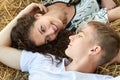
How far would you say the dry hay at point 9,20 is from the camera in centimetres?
208

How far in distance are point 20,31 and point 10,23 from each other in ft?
0.31

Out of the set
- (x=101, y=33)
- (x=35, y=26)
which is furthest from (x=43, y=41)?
(x=101, y=33)

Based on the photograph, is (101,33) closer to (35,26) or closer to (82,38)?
(82,38)

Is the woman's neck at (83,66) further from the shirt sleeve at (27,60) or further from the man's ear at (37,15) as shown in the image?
the man's ear at (37,15)

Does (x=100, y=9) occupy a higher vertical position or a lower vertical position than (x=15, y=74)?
higher

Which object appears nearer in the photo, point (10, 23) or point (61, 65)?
point (61, 65)

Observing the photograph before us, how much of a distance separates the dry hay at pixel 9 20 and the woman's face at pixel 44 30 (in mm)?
220

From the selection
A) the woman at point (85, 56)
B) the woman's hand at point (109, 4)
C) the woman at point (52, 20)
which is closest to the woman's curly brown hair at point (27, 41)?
the woman at point (52, 20)

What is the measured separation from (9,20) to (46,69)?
59cm

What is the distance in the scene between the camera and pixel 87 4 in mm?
2533

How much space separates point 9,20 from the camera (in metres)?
2.51

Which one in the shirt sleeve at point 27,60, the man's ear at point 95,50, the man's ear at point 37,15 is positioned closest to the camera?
the man's ear at point 95,50

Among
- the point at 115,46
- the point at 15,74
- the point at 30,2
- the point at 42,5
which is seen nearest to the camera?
the point at 115,46

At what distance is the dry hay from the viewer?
6.81 feet
